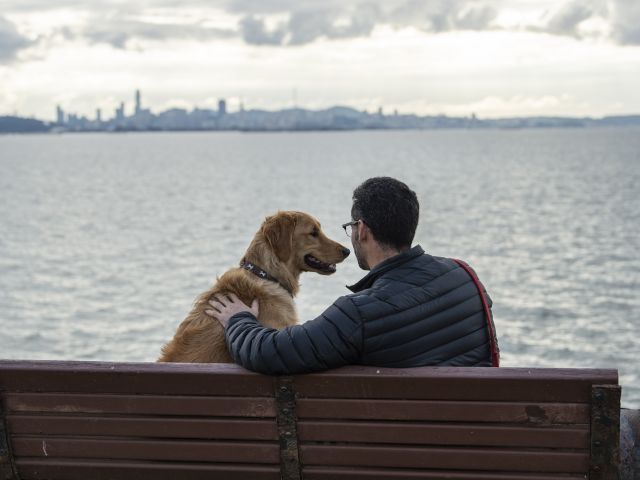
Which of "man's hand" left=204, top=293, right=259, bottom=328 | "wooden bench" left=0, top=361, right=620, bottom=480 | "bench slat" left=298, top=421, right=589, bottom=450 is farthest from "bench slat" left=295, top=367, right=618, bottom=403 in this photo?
"man's hand" left=204, top=293, right=259, bottom=328

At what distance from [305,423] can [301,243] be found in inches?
89.3

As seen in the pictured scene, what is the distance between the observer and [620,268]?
26562 millimetres

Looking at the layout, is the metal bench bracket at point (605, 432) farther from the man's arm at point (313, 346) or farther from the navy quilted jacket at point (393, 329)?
the man's arm at point (313, 346)

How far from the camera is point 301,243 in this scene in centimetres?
557

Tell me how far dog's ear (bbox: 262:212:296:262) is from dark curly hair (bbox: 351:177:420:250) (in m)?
1.67

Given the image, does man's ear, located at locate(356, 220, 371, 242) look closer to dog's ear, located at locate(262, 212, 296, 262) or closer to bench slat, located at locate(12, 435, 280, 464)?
bench slat, located at locate(12, 435, 280, 464)

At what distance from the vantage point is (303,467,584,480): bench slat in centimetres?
334

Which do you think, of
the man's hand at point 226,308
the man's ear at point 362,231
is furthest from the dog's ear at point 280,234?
the man's ear at point 362,231

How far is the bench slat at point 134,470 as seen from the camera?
357 cm

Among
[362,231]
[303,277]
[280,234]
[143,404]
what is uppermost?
[362,231]

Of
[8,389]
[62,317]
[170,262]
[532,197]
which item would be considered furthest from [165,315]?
[532,197]

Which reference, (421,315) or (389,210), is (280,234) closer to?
(389,210)

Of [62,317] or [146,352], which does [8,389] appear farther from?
[62,317]

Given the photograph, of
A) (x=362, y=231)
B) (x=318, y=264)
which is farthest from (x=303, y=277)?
(x=362, y=231)
